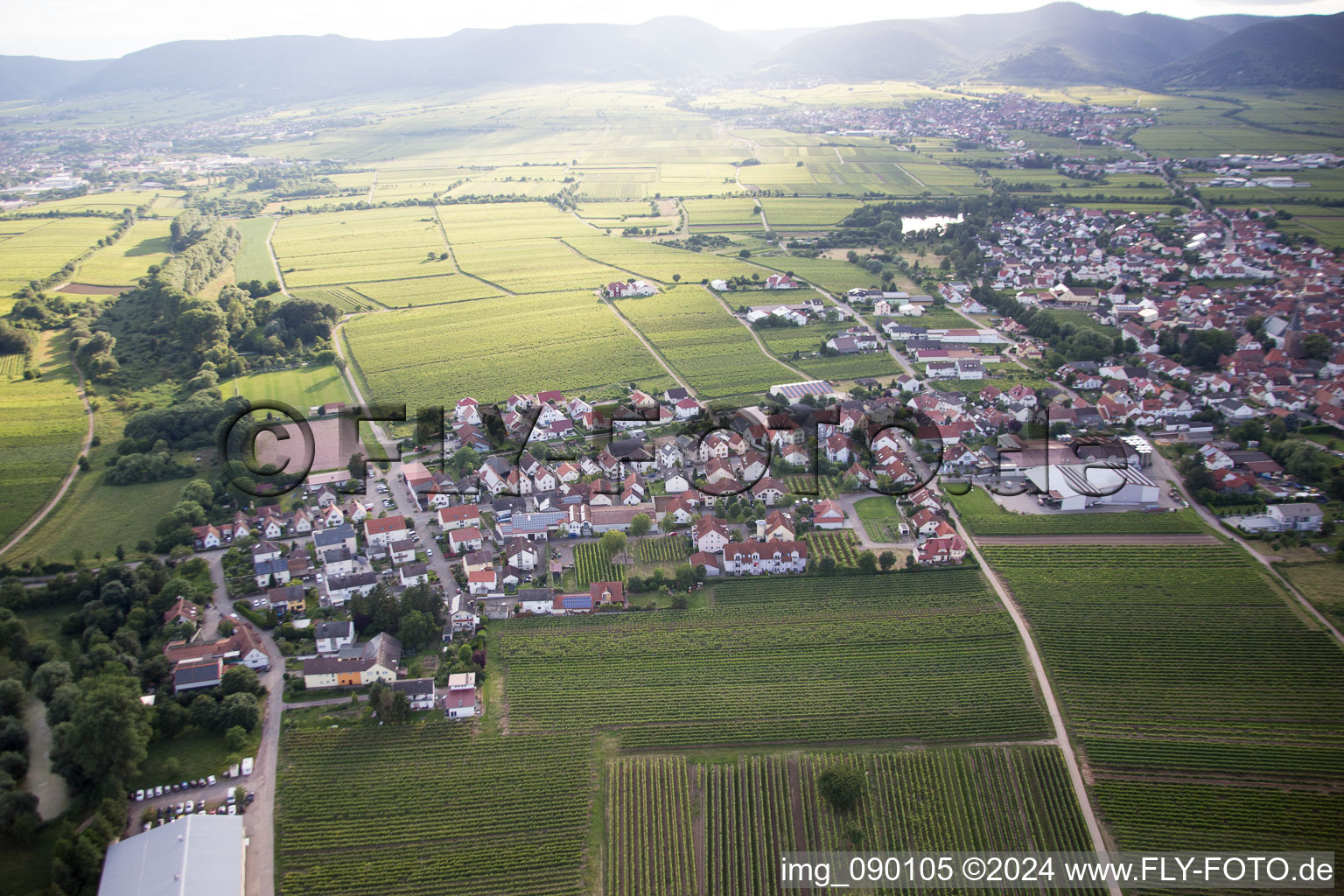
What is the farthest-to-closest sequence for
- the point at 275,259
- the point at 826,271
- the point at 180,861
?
the point at 275,259
the point at 826,271
the point at 180,861

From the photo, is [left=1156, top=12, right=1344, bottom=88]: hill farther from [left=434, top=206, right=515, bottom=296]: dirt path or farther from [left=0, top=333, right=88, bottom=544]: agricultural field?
[left=0, top=333, right=88, bottom=544]: agricultural field

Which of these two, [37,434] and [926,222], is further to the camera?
[926,222]

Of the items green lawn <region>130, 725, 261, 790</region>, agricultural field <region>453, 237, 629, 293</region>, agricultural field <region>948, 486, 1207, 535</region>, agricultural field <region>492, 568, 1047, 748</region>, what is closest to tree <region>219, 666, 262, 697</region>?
green lawn <region>130, 725, 261, 790</region>

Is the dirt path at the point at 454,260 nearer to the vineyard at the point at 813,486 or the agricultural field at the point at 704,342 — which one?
the agricultural field at the point at 704,342

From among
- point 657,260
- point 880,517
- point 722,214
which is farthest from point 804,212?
point 880,517

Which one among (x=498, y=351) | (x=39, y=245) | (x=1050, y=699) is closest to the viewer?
(x=1050, y=699)

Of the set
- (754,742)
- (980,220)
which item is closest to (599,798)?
(754,742)

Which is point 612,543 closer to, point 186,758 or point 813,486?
point 813,486
